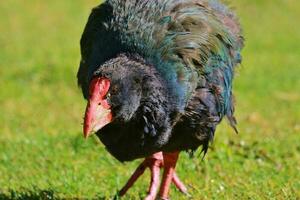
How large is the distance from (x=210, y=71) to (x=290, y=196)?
46.1 inches

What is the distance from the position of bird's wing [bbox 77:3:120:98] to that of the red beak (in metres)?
0.43

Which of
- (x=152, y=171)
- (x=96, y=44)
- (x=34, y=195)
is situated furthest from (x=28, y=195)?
(x=96, y=44)

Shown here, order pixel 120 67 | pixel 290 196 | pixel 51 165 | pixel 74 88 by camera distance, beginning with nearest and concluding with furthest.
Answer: pixel 120 67, pixel 290 196, pixel 51 165, pixel 74 88

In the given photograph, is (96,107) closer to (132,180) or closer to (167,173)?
(167,173)

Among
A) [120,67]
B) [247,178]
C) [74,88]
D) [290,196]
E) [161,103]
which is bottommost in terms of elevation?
[74,88]

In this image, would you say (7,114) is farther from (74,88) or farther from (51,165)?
(51,165)

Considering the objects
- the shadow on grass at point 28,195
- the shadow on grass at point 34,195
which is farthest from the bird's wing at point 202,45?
the shadow on grass at point 28,195

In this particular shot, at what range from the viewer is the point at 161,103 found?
18.2ft

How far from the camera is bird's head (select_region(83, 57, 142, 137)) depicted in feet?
17.0

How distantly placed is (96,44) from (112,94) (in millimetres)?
787

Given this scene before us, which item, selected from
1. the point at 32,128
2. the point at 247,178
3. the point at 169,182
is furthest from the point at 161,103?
the point at 32,128

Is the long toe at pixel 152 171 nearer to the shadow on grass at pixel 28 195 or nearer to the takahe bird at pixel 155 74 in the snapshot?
the takahe bird at pixel 155 74

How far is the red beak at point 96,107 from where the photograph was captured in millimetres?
5156

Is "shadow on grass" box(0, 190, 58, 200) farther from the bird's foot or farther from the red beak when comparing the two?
the red beak
